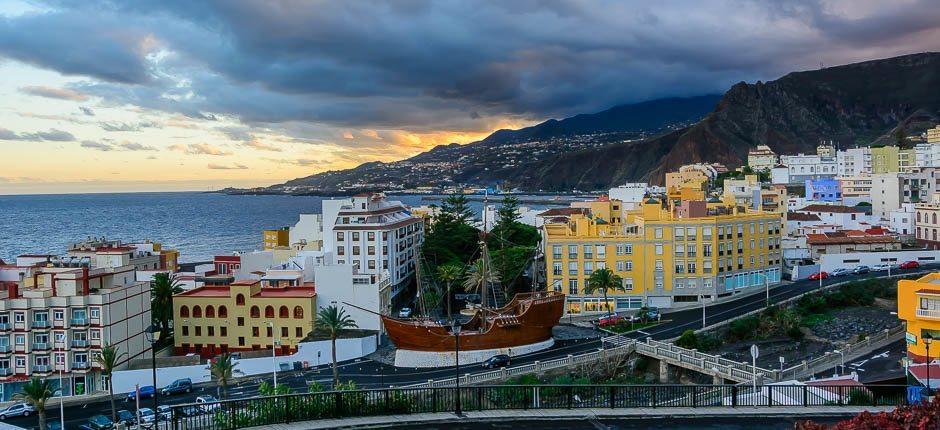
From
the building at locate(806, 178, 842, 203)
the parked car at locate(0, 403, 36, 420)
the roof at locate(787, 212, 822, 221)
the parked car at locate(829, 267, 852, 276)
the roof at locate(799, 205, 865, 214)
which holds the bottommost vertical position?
the parked car at locate(0, 403, 36, 420)

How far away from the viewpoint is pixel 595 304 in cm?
5169

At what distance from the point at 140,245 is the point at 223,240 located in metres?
76.2

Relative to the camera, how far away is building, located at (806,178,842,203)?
96125 millimetres

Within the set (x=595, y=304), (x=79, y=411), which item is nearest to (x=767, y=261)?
(x=595, y=304)

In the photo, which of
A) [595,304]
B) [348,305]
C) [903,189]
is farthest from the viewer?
[903,189]

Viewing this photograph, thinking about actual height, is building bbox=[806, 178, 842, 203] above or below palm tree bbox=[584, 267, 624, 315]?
above

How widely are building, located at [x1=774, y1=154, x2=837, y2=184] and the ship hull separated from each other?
93.2m

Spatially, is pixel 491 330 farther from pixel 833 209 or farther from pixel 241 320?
pixel 833 209

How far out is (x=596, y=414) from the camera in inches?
671

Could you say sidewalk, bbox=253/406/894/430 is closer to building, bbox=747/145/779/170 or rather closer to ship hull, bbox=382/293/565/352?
ship hull, bbox=382/293/565/352

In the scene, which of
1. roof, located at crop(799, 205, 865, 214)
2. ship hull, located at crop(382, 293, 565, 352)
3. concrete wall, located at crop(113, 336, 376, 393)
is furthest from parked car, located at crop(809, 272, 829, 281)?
concrete wall, located at crop(113, 336, 376, 393)

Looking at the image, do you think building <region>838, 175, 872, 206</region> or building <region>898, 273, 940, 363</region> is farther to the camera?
building <region>838, 175, 872, 206</region>

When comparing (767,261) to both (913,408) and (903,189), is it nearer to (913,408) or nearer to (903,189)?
(903,189)

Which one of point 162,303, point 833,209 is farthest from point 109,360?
point 833,209
